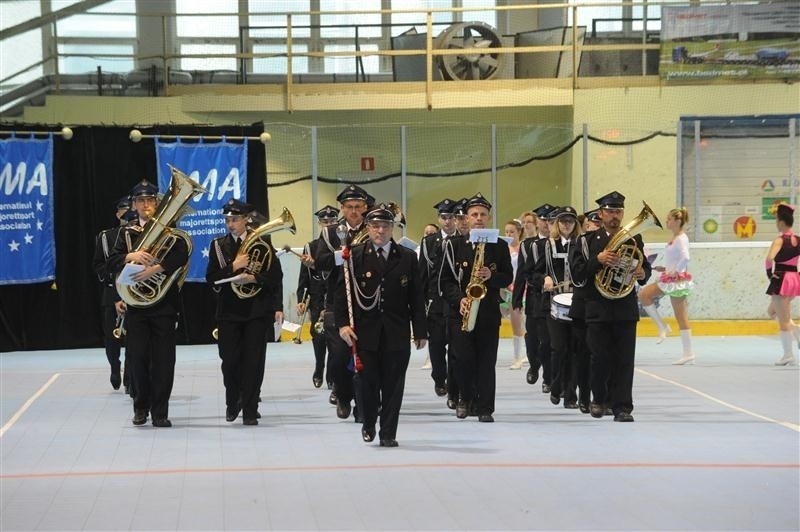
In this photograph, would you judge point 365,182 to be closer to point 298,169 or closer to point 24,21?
point 298,169

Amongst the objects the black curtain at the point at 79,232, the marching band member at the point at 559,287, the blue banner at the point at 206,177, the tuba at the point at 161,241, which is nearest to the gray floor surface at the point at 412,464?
the marching band member at the point at 559,287

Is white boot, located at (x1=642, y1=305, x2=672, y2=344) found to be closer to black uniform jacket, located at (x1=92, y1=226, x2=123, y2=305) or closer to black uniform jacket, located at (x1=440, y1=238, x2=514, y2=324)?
black uniform jacket, located at (x1=440, y1=238, x2=514, y2=324)

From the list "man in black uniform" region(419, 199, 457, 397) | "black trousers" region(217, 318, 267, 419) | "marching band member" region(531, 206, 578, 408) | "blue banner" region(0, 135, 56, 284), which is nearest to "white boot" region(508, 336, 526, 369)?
"man in black uniform" region(419, 199, 457, 397)

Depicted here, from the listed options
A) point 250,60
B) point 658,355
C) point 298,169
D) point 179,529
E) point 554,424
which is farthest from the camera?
point 250,60

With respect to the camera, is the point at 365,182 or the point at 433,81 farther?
the point at 433,81

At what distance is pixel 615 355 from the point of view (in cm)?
1117

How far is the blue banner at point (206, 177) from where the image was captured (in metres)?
18.7

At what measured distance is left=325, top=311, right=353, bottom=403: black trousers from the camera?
1056 cm

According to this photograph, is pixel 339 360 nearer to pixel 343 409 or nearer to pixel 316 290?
pixel 343 409

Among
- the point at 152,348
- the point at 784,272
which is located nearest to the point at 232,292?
the point at 152,348

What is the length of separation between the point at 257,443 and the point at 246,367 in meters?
1.12

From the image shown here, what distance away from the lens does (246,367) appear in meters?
11.2

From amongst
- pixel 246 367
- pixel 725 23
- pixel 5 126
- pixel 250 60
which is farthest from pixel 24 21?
pixel 246 367

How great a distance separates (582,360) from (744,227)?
9.78 m
